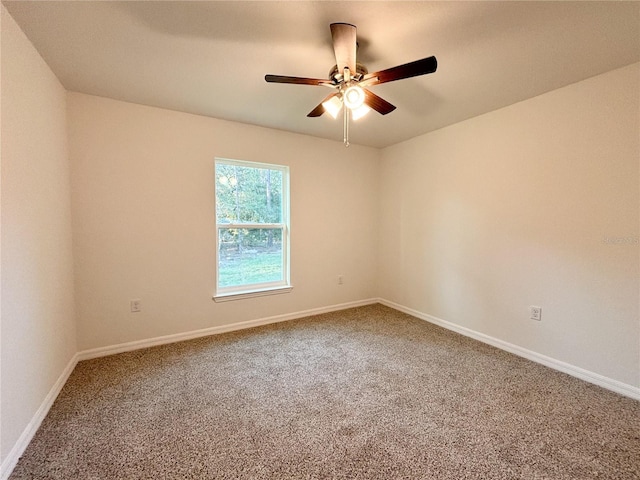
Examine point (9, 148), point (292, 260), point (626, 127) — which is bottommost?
point (292, 260)

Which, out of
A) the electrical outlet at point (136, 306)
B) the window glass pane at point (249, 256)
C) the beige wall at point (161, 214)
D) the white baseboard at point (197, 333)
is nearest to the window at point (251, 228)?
the window glass pane at point (249, 256)

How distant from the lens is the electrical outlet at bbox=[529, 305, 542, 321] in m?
2.47

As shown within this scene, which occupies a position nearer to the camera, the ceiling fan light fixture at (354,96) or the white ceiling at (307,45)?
Answer: the white ceiling at (307,45)

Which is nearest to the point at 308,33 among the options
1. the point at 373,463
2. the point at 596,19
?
the point at 596,19

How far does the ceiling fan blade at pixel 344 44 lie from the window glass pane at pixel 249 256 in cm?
213

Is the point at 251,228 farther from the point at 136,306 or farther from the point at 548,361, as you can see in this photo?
the point at 548,361

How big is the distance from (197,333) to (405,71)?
9.84 ft

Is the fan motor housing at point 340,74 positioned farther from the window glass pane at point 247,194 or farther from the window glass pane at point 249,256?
the window glass pane at point 249,256

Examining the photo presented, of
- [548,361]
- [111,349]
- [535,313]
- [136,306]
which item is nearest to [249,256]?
[136,306]

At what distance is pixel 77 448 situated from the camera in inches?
59.1

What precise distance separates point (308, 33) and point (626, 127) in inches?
90.9

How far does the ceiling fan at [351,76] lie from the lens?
1.44 meters

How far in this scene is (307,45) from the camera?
1764 millimetres

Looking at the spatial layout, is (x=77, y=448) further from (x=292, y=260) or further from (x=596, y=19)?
(x=596, y=19)
